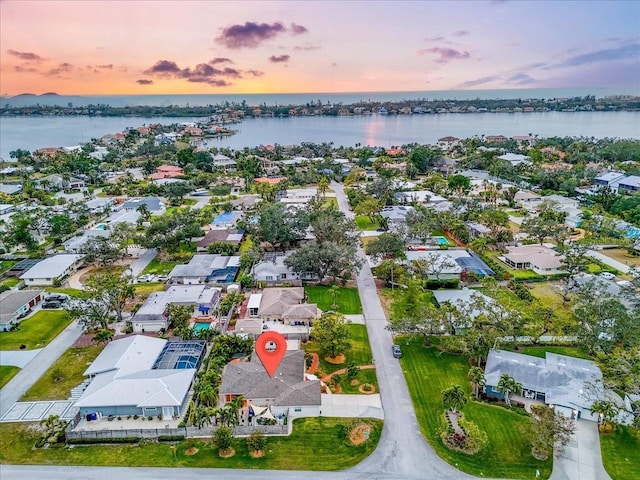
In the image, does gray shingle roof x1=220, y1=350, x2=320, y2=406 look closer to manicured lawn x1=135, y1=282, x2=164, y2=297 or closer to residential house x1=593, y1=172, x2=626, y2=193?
manicured lawn x1=135, y1=282, x2=164, y2=297

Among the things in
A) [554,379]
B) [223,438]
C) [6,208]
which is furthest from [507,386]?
[6,208]

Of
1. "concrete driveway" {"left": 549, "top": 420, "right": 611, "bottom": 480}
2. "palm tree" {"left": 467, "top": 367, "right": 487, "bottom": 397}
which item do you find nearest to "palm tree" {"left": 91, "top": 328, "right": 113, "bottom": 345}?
"palm tree" {"left": 467, "top": 367, "right": 487, "bottom": 397}

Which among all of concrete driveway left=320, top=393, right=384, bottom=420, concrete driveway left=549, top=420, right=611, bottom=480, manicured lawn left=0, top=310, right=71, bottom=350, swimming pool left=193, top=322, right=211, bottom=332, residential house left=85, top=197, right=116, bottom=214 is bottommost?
manicured lawn left=0, top=310, right=71, bottom=350

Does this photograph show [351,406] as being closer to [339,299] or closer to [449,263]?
[339,299]

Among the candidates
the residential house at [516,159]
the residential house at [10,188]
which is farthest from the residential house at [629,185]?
the residential house at [10,188]

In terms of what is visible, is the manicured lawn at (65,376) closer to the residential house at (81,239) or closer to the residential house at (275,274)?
the residential house at (275,274)

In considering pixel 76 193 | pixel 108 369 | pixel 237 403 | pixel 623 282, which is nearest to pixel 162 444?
pixel 237 403
